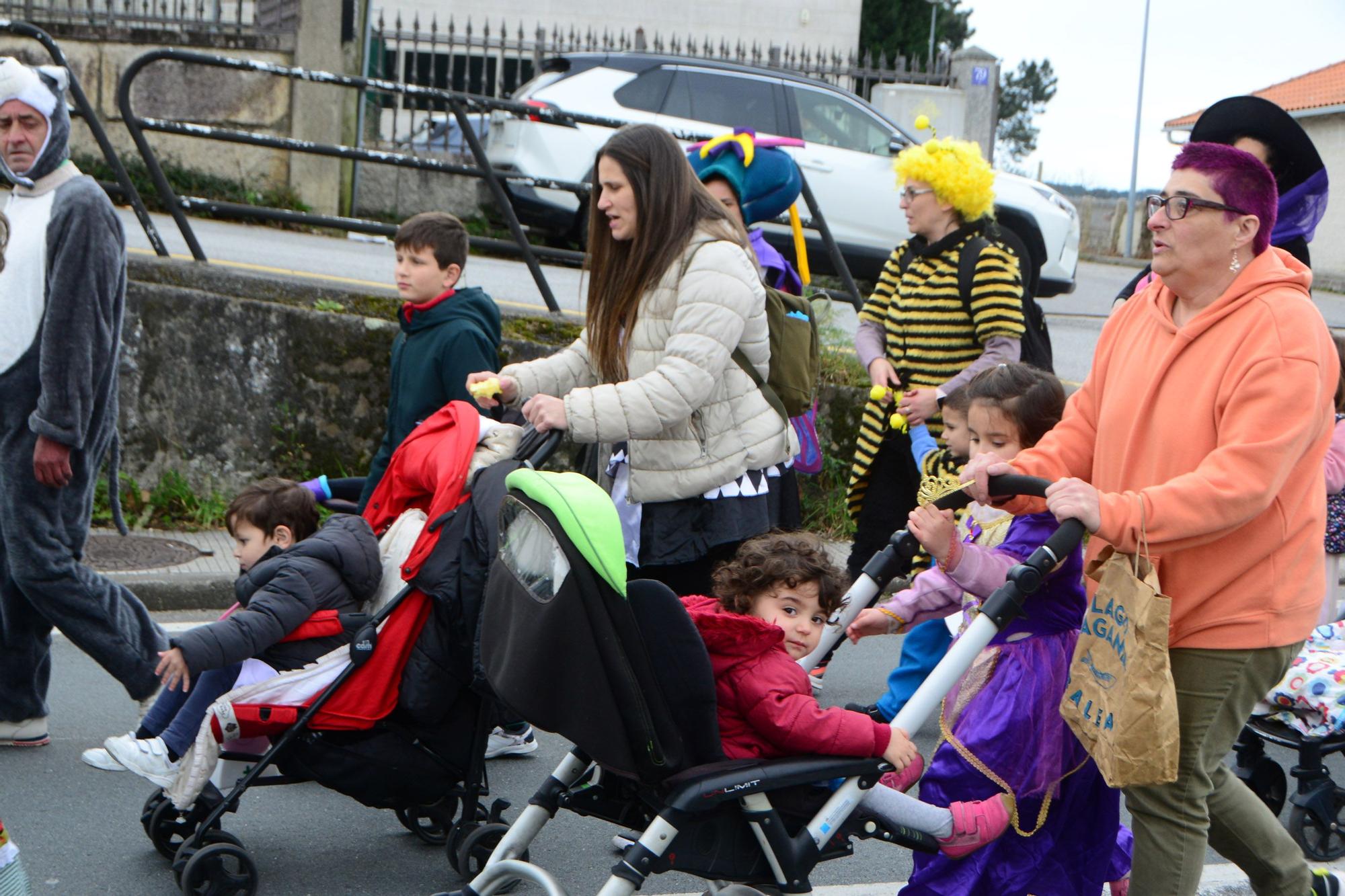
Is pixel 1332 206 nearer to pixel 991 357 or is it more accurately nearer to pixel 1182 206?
pixel 991 357

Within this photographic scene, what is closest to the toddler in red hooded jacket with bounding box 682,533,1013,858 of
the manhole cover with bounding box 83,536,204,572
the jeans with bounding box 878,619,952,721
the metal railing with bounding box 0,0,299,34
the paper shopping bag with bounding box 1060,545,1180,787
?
the paper shopping bag with bounding box 1060,545,1180,787

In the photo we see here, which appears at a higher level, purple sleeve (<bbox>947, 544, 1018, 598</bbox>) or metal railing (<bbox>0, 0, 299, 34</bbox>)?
metal railing (<bbox>0, 0, 299, 34</bbox>)

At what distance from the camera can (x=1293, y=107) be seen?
30969 millimetres

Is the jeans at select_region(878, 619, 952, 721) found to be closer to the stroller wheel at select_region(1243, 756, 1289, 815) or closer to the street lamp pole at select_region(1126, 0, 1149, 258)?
the stroller wheel at select_region(1243, 756, 1289, 815)

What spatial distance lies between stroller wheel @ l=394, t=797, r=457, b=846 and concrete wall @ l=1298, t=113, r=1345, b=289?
27891 mm

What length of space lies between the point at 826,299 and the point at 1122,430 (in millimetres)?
4899

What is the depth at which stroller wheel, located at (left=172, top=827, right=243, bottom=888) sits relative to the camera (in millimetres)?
3576

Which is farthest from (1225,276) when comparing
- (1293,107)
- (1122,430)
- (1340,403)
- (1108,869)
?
(1293,107)

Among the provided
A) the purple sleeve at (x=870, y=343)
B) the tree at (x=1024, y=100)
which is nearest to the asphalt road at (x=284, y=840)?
the purple sleeve at (x=870, y=343)

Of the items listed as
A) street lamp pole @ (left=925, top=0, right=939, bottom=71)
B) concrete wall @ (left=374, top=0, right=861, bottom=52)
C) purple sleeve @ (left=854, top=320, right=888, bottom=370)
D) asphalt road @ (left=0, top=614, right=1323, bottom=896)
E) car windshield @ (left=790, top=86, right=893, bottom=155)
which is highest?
street lamp pole @ (left=925, top=0, right=939, bottom=71)

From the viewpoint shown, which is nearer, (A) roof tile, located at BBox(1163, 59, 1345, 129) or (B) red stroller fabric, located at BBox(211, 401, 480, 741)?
(B) red stroller fabric, located at BBox(211, 401, 480, 741)

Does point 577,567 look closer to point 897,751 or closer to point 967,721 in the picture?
point 897,751

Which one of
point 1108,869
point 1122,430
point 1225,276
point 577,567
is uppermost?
point 1225,276

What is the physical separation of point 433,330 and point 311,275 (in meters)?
4.66
